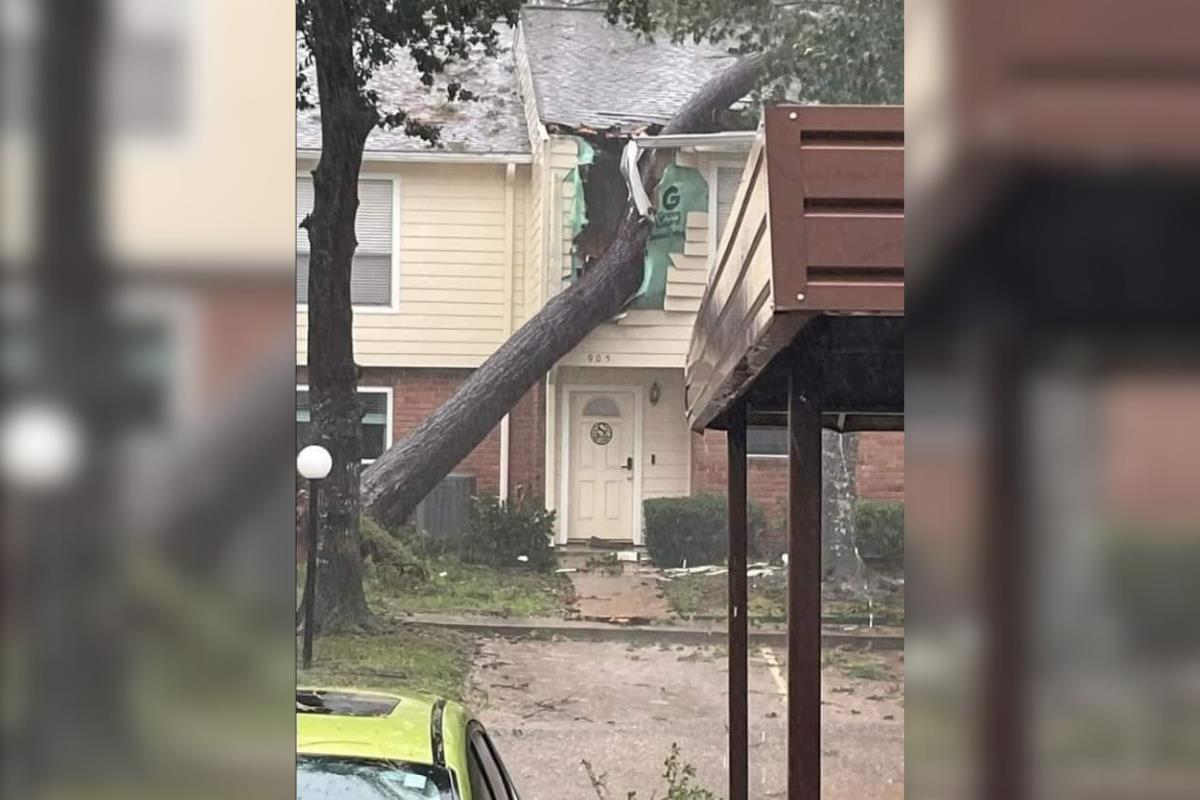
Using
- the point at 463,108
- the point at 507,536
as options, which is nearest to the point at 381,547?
the point at 507,536

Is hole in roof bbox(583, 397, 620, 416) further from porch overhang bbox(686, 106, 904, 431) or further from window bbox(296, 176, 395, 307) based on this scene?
porch overhang bbox(686, 106, 904, 431)

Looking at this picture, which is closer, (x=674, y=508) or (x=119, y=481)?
(x=119, y=481)

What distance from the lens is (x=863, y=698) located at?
452 centimetres

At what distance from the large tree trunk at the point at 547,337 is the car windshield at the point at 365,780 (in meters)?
1.34

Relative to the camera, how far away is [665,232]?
4340 millimetres

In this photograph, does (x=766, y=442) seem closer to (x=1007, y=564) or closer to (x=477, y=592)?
(x=477, y=592)

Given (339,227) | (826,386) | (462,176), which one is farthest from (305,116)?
(826,386)

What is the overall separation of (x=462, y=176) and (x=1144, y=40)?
11.7ft

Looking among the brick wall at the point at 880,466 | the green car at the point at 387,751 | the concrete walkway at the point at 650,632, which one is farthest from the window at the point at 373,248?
the brick wall at the point at 880,466

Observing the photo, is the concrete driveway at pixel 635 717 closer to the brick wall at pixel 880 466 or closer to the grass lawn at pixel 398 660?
the grass lawn at pixel 398 660

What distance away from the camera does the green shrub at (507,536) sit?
3.91 m

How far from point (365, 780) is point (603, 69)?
2723 millimetres

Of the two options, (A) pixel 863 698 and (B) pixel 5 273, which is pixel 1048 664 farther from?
(A) pixel 863 698

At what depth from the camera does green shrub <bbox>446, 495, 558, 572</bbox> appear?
391 centimetres
